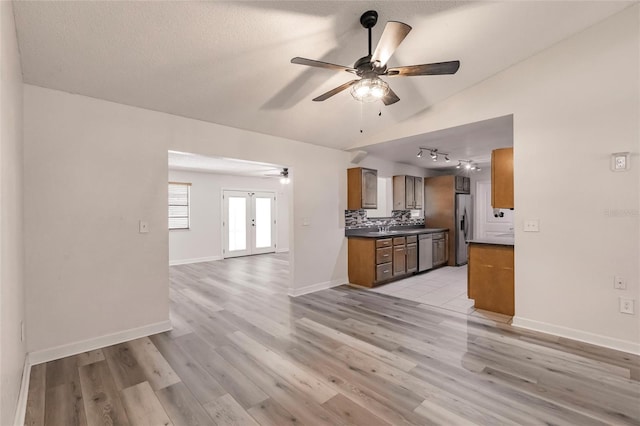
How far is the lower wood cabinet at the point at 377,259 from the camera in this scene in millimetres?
4973

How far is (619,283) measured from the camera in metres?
2.73

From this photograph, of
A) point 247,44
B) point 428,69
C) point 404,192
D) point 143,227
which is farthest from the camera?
point 404,192

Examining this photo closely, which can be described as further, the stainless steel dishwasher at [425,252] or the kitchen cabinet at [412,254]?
the stainless steel dishwasher at [425,252]

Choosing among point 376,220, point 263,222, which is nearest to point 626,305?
point 376,220

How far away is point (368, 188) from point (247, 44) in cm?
339

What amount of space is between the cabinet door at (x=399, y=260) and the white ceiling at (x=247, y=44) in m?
2.78

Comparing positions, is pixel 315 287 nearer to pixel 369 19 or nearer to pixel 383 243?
pixel 383 243

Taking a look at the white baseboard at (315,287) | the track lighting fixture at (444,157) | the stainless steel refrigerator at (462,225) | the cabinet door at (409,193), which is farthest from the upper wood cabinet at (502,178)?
the stainless steel refrigerator at (462,225)

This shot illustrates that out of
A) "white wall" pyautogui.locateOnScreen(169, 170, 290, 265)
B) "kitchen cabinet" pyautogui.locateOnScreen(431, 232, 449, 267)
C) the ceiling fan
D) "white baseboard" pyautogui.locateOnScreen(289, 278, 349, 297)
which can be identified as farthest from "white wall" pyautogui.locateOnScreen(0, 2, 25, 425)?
"kitchen cabinet" pyautogui.locateOnScreen(431, 232, 449, 267)

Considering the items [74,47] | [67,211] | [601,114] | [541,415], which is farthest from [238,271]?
[601,114]

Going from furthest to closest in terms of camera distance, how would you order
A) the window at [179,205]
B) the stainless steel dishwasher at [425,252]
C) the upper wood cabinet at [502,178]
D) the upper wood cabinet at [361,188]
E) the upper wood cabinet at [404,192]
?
the window at [179,205] → the upper wood cabinet at [404,192] → the stainless steel dishwasher at [425,252] → the upper wood cabinet at [361,188] → the upper wood cabinet at [502,178]

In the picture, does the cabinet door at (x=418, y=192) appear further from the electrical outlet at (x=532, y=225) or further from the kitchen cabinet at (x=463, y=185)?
the electrical outlet at (x=532, y=225)

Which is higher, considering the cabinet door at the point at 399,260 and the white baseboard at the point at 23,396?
the cabinet door at the point at 399,260

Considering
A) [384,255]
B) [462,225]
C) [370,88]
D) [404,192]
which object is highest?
[370,88]
